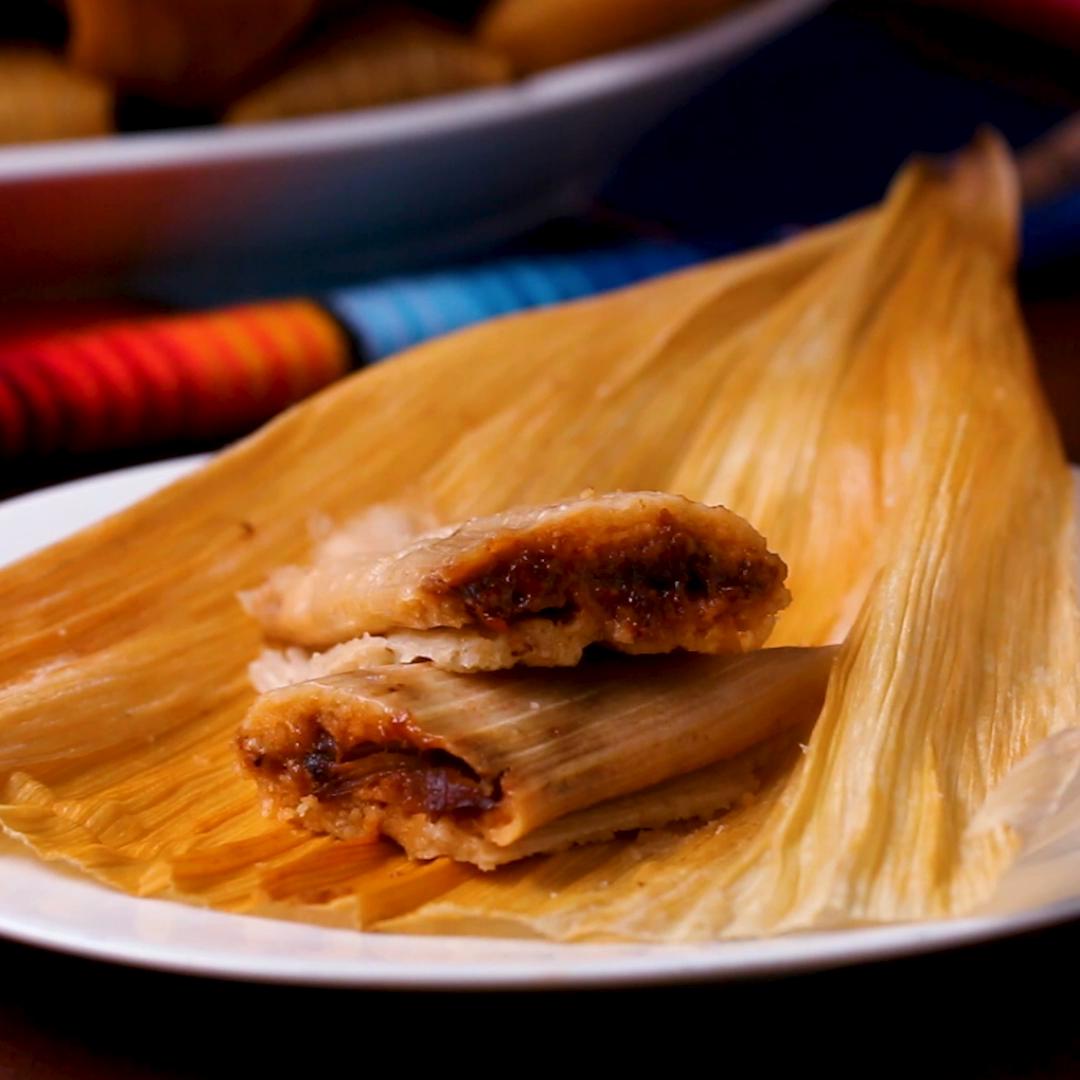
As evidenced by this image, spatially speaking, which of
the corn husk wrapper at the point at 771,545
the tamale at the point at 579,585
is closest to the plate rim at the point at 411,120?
the corn husk wrapper at the point at 771,545

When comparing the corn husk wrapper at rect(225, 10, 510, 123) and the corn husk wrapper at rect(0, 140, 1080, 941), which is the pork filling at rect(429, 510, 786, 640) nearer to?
the corn husk wrapper at rect(0, 140, 1080, 941)

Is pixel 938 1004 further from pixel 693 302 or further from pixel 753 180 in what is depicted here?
pixel 753 180

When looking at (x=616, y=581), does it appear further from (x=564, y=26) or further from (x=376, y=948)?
(x=564, y=26)

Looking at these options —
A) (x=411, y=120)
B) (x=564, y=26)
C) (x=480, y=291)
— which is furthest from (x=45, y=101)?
(x=564, y=26)

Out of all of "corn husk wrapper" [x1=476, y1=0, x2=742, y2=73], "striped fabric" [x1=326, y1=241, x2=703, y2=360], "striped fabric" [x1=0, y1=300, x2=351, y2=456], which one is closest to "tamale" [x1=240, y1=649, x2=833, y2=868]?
"striped fabric" [x1=0, y1=300, x2=351, y2=456]

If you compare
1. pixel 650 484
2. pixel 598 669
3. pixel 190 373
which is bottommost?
pixel 190 373

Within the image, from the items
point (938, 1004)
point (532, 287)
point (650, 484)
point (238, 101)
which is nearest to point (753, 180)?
point (532, 287)

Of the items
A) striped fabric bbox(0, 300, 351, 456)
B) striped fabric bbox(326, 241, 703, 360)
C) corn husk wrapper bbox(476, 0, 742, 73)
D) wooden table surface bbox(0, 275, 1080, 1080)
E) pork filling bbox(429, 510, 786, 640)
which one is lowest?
striped fabric bbox(0, 300, 351, 456)
